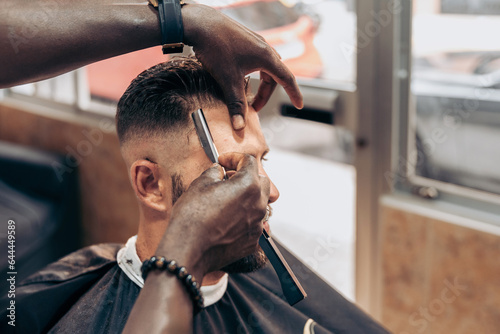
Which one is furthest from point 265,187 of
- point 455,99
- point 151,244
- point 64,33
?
point 455,99

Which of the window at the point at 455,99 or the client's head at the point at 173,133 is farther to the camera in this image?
the window at the point at 455,99

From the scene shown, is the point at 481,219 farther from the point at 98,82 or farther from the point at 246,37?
the point at 98,82

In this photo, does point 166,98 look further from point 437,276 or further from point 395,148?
point 437,276

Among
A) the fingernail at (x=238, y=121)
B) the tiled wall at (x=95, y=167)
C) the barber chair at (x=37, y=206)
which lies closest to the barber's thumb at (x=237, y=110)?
the fingernail at (x=238, y=121)

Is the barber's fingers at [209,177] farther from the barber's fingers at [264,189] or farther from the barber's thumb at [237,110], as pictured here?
the barber's thumb at [237,110]

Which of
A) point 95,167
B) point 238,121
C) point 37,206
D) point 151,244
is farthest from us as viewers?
point 95,167

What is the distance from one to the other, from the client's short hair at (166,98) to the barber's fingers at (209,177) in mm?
415

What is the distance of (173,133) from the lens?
61.3 inches

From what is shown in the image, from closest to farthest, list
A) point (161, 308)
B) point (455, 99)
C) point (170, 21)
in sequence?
1. point (161, 308)
2. point (170, 21)
3. point (455, 99)

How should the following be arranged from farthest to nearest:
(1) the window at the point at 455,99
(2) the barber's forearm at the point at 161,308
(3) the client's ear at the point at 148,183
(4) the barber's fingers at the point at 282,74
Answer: (1) the window at the point at 455,99, (3) the client's ear at the point at 148,183, (4) the barber's fingers at the point at 282,74, (2) the barber's forearm at the point at 161,308

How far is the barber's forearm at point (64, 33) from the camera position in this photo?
3.78ft

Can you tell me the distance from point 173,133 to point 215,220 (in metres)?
0.56

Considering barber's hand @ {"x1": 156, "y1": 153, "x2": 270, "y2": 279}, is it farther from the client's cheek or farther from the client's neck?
the client's neck

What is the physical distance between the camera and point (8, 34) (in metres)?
1.14
